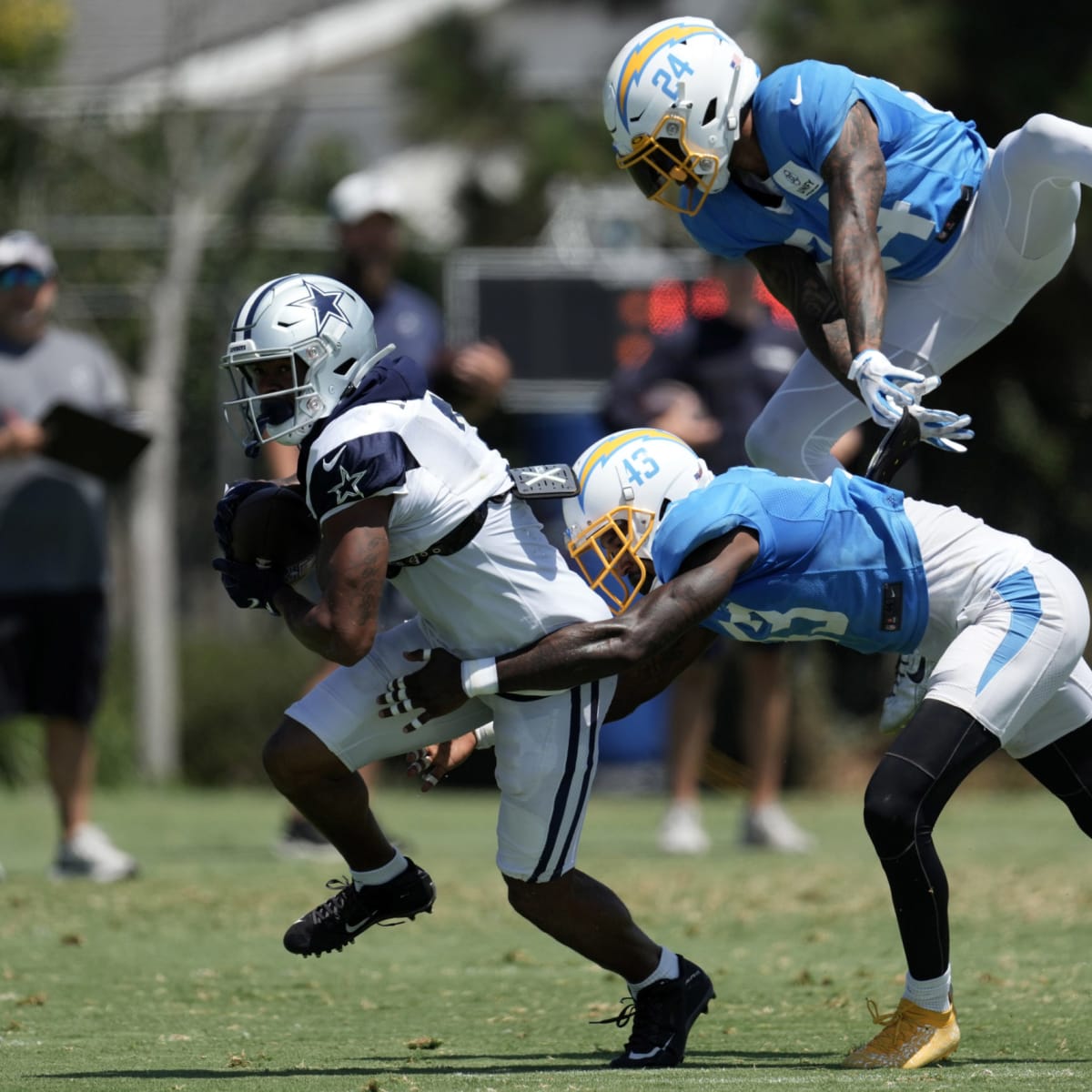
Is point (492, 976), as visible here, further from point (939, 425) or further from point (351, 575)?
point (939, 425)

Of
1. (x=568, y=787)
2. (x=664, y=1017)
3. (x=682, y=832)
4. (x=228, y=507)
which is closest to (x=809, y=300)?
(x=568, y=787)

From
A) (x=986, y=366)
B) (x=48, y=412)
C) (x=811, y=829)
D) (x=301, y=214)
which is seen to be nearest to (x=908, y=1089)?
(x=48, y=412)

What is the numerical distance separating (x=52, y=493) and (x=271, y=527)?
4.06 meters

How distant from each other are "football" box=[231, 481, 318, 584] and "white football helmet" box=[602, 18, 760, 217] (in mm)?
1422

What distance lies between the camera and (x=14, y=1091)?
4430mm

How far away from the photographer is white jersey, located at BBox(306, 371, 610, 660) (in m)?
5.02

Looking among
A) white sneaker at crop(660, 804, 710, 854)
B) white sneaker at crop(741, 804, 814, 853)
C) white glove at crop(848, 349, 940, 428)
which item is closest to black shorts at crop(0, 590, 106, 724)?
white sneaker at crop(660, 804, 710, 854)

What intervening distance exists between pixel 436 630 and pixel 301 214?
15.0 metres

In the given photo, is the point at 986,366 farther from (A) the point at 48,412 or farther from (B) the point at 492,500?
(B) the point at 492,500

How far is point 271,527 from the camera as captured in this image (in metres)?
5.23

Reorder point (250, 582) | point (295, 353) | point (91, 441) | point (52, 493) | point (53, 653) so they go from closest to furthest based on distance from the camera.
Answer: point (295, 353), point (250, 582), point (91, 441), point (53, 653), point (52, 493)

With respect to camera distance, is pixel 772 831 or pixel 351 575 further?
pixel 772 831

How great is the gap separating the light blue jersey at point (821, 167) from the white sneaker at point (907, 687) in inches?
52.0

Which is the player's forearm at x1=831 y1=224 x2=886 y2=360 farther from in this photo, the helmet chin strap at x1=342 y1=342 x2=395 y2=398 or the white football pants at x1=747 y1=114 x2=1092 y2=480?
the helmet chin strap at x1=342 y1=342 x2=395 y2=398
